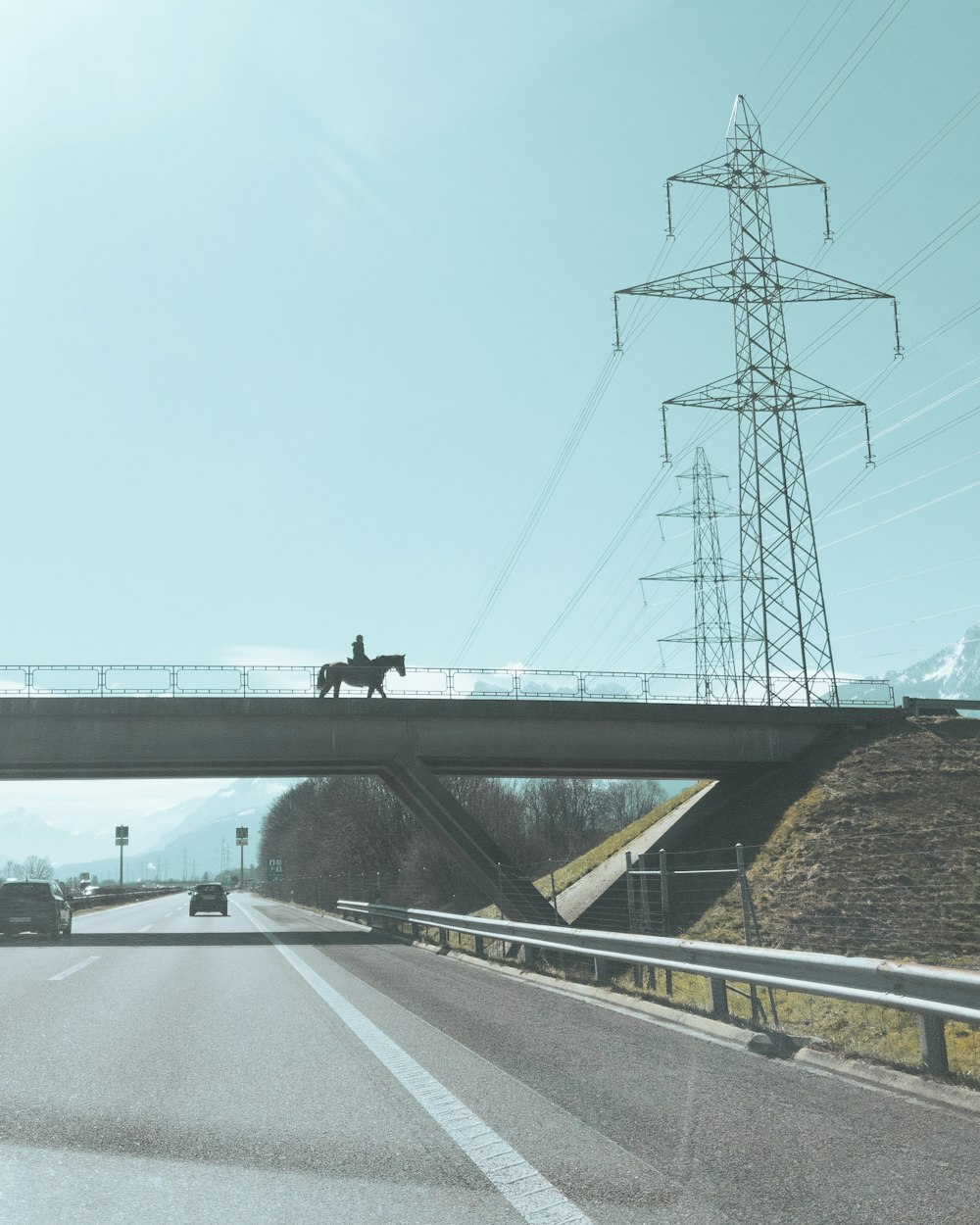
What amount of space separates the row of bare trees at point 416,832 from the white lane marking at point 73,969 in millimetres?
15569

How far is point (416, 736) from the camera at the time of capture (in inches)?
1337

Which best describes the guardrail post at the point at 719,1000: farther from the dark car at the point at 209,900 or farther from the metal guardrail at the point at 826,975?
the dark car at the point at 209,900

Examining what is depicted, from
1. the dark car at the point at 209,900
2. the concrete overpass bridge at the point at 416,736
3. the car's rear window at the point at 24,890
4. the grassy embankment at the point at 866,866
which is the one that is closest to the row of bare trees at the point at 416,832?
the concrete overpass bridge at the point at 416,736

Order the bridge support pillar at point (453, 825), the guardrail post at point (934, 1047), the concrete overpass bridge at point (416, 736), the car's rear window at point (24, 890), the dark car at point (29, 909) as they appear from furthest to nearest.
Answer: the concrete overpass bridge at point (416, 736) < the bridge support pillar at point (453, 825) < the car's rear window at point (24, 890) < the dark car at point (29, 909) < the guardrail post at point (934, 1047)

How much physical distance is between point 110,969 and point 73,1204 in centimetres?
1383

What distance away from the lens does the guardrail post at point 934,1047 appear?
7.28m

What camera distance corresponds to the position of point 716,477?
5909 cm

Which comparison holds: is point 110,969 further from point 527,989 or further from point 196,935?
point 196,935

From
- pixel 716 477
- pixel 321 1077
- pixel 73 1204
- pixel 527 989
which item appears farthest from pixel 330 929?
pixel 716 477

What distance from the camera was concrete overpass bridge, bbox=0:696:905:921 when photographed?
33.2 meters

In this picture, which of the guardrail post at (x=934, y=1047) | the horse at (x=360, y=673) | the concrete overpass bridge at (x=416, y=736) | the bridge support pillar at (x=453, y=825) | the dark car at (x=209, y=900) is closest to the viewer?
the guardrail post at (x=934, y=1047)

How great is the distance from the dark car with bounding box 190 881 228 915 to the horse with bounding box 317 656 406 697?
16.4 m

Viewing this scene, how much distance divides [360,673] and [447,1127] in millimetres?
→ 29651

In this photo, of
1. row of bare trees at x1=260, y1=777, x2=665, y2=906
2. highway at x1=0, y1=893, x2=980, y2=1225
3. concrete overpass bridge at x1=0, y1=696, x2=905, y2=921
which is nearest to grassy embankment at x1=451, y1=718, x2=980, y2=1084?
concrete overpass bridge at x1=0, y1=696, x2=905, y2=921
